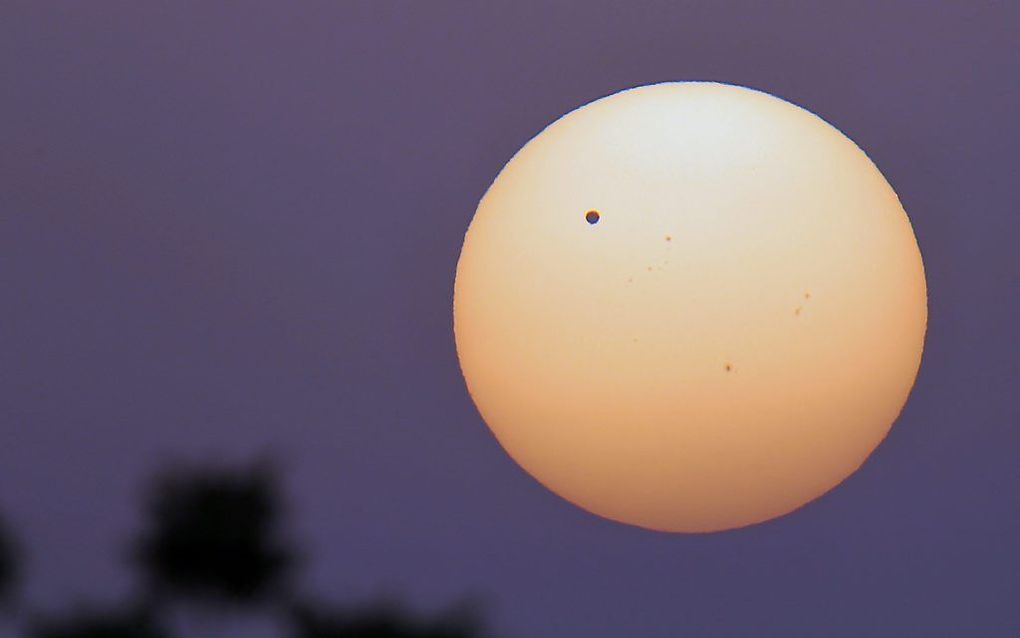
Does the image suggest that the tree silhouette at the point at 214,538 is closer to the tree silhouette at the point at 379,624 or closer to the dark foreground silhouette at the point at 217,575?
the dark foreground silhouette at the point at 217,575

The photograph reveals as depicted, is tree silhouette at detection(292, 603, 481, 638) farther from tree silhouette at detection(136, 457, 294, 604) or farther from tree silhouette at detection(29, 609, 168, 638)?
tree silhouette at detection(29, 609, 168, 638)

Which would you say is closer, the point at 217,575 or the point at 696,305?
the point at 696,305

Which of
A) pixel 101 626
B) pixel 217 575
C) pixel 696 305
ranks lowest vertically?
pixel 101 626

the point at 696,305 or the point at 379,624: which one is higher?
the point at 696,305

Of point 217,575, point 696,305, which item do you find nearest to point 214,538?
point 217,575

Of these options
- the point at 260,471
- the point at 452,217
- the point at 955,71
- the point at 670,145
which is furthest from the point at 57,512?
the point at 955,71

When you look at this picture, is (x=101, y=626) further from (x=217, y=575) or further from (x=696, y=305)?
(x=696, y=305)
